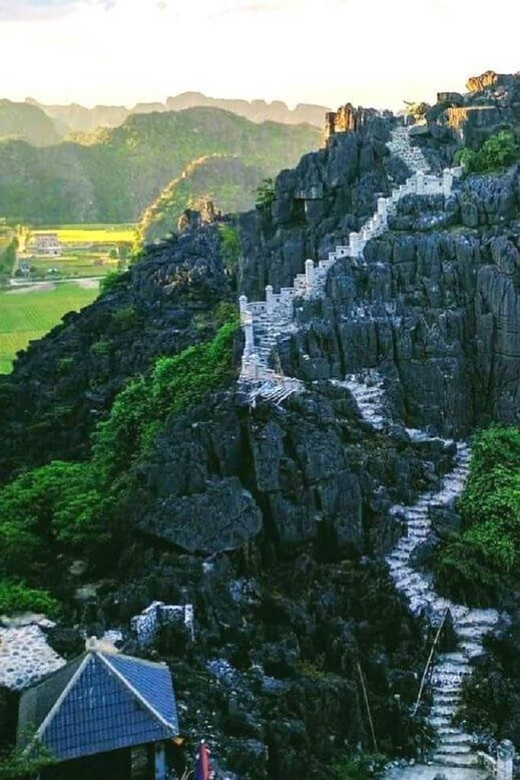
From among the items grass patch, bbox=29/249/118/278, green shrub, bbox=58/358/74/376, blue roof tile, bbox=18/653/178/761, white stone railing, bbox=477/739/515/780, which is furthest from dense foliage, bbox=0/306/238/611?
grass patch, bbox=29/249/118/278

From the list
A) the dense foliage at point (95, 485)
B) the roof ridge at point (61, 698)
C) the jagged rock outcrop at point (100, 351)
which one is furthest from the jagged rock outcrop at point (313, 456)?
the roof ridge at point (61, 698)

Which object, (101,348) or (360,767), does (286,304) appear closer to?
(101,348)

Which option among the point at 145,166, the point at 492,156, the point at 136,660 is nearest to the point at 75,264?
the point at 145,166

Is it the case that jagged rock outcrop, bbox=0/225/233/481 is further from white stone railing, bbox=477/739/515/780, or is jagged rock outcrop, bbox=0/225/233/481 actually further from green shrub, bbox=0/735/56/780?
green shrub, bbox=0/735/56/780

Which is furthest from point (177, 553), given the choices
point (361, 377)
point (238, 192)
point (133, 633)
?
point (238, 192)

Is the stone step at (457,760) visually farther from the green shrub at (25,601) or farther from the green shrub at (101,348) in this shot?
the green shrub at (101,348)
